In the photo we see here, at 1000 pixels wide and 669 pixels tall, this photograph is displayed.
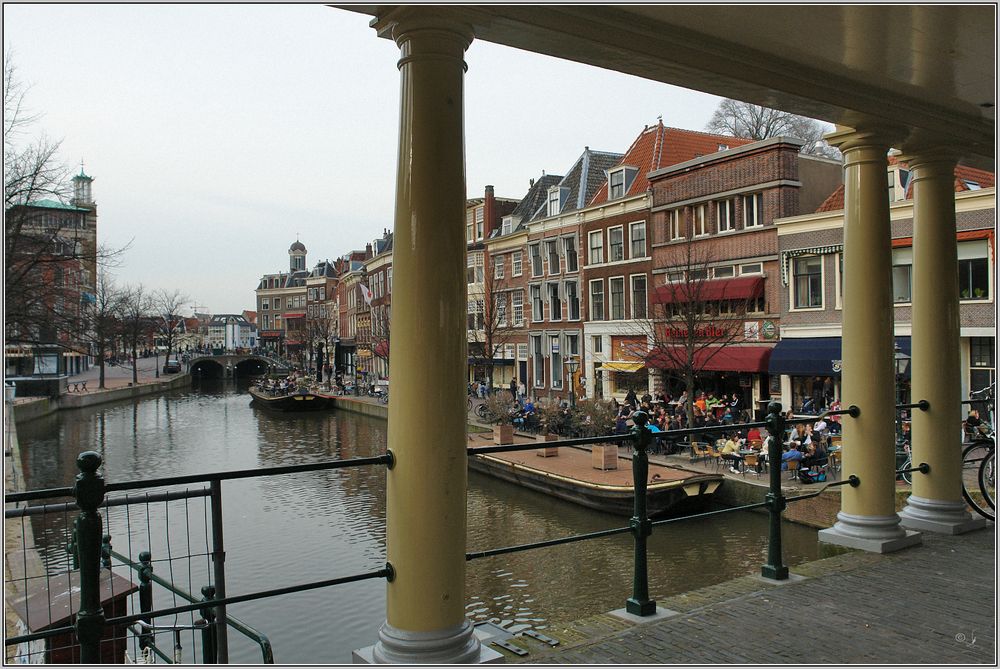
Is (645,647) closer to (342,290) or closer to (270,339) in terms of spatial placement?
(342,290)

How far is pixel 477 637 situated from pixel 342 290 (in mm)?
65420

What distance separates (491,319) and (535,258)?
347 centimetres

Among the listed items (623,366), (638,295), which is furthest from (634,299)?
(623,366)

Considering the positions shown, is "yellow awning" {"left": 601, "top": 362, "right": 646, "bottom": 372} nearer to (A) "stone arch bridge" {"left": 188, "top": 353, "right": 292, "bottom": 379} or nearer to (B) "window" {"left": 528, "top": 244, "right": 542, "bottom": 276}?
(B) "window" {"left": 528, "top": 244, "right": 542, "bottom": 276}

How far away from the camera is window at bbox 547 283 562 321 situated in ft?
102

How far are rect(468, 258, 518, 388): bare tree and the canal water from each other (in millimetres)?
10397

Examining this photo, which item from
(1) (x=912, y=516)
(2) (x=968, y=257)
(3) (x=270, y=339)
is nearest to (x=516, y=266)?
(2) (x=968, y=257)

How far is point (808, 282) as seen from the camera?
2095cm

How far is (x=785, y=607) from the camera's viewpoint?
4.02 meters

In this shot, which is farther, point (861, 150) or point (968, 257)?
point (968, 257)

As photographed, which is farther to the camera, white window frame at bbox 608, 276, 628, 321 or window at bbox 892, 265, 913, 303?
white window frame at bbox 608, 276, 628, 321

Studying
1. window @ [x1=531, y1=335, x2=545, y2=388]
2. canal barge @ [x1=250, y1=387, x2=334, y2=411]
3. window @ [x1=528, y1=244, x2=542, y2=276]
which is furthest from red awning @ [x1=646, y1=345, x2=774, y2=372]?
canal barge @ [x1=250, y1=387, x2=334, y2=411]

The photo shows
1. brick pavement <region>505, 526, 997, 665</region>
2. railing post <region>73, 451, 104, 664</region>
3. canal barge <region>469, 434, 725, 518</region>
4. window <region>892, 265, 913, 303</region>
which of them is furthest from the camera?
window <region>892, 265, 913, 303</region>

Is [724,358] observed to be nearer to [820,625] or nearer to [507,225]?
[507,225]
